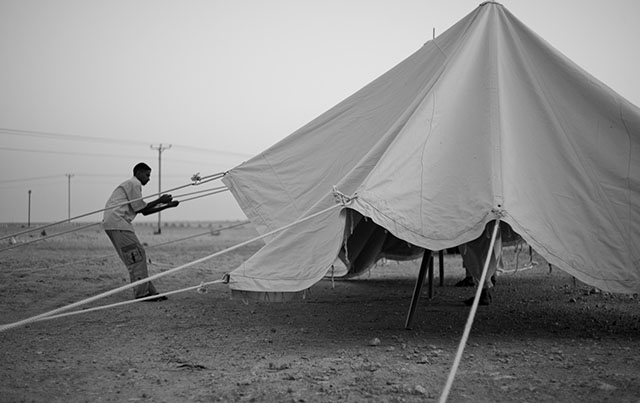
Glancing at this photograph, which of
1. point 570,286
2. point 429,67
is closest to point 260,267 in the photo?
point 429,67

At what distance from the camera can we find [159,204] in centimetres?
802

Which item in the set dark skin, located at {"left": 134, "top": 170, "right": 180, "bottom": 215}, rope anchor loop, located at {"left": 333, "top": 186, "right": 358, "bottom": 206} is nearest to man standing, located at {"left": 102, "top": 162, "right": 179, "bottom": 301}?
dark skin, located at {"left": 134, "top": 170, "right": 180, "bottom": 215}

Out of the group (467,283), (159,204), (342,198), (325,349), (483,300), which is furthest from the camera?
(467,283)

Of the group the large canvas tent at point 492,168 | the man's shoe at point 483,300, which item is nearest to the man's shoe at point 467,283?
the man's shoe at point 483,300

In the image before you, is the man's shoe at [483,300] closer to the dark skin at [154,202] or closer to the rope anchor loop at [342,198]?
the rope anchor loop at [342,198]

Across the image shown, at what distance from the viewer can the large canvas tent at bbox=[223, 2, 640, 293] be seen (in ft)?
16.8

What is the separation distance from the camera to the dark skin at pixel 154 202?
7.84 metres

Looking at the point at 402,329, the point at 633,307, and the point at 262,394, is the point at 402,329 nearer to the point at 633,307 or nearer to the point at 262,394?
the point at 262,394

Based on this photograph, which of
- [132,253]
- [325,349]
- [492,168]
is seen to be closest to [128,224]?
[132,253]

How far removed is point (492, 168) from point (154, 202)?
170 inches

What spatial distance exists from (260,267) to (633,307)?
451 cm

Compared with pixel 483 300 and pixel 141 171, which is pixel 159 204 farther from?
pixel 483 300

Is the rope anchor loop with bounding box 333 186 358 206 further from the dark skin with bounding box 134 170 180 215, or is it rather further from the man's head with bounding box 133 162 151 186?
the man's head with bounding box 133 162 151 186

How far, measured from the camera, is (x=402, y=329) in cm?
628
